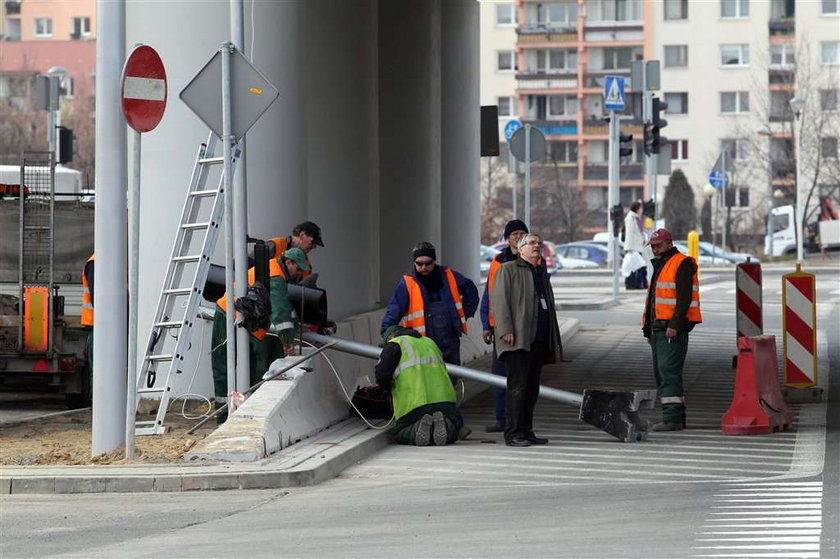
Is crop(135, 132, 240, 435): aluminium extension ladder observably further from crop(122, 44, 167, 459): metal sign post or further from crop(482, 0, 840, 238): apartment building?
crop(482, 0, 840, 238): apartment building

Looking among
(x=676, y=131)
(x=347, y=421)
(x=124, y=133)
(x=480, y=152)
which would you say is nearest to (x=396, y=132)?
(x=480, y=152)

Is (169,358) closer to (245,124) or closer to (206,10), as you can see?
(245,124)

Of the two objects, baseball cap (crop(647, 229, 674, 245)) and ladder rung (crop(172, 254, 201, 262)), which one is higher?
baseball cap (crop(647, 229, 674, 245))

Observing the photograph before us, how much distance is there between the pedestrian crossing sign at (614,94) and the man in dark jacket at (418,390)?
20.0m

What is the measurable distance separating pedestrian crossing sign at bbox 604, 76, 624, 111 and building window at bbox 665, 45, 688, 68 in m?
68.8

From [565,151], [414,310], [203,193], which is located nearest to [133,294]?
[203,193]

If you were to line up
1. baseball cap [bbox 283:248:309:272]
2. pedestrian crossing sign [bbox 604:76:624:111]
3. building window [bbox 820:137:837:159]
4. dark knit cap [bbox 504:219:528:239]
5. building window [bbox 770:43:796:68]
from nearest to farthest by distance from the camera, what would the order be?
baseball cap [bbox 283:248:309:272], dark knit cap [bbox 504:219:528:239], pedestrian crossing sign [bbox 604:76:624:111], building window [bbox 820:137:837:159], building window [bbox 770:43:796:68]

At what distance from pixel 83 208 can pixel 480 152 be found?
33.4ft

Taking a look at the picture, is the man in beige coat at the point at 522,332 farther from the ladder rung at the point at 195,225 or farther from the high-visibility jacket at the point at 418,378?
the ladder rung at the point at 195,225

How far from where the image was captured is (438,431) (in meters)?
14.3

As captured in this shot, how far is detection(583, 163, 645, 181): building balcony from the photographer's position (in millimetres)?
103062

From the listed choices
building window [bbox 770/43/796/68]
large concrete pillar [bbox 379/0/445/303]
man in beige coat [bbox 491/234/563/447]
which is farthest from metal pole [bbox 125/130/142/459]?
building window [bbox 770/43/796/68]

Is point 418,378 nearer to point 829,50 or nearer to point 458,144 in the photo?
point 458,144

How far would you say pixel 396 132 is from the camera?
2386cm
